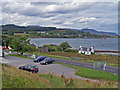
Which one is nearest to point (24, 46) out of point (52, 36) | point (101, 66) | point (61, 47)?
point (101, 66)

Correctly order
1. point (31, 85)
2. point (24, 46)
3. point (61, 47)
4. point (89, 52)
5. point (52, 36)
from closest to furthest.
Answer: point (31, 85)
point (24, 46)
point (89, 52)
point (61, 47)
point (52, 36)

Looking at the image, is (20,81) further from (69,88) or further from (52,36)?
(52,36)

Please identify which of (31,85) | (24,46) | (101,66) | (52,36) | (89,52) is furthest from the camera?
(52,36)

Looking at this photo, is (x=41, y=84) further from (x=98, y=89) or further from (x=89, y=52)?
(x=89, y=52)

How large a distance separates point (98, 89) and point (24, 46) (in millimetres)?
36307

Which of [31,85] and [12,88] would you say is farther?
[31,85]

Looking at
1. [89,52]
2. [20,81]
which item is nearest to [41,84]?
[20,81]

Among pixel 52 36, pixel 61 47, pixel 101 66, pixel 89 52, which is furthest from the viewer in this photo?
pixel 52 36

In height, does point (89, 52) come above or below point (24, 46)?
below

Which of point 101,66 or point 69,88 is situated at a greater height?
point 69,88

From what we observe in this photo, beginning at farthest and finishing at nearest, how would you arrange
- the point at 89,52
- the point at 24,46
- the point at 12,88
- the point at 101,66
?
1. the point at 89,52
2. the point at 24,46
3. the point at 101,66
4. the point at 12,88

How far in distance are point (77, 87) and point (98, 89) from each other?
138cm

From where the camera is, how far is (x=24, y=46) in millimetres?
43594

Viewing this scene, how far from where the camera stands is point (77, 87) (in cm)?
979
